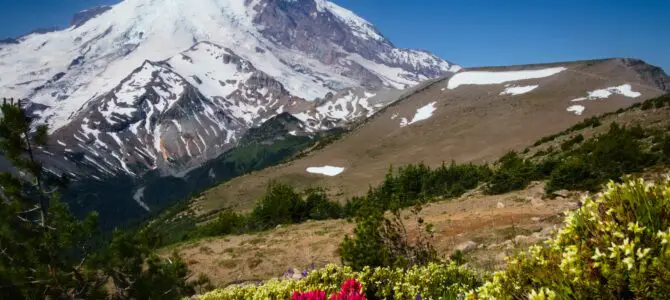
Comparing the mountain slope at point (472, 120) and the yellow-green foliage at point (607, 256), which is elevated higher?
the mountain slope at point (472, 120)

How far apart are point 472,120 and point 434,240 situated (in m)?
93.7

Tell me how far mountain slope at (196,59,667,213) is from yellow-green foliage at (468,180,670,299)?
7153 cm

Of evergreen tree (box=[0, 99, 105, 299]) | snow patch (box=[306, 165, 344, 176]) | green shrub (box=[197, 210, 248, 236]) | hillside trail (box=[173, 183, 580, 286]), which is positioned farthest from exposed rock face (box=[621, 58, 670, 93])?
evergreen tree (box=[0, 99, 105, 299])

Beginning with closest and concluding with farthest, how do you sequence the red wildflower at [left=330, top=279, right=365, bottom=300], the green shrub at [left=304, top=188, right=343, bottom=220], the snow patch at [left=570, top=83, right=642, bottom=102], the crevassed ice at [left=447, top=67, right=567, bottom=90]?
the red wildflower at [left=330, top=279, right=365, bottom=300] < the green shrub at [left=304, top=188, right=343, bottom=220] < the snow patch at [left=570, top=83, right=642, bottom=102] < the crevassed ice at [left=447, top=67, right=567, bottom=90]

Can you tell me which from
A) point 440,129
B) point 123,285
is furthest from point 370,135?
point 123,285

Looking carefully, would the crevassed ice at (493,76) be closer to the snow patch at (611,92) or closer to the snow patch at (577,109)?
the snow patch at (611,92)

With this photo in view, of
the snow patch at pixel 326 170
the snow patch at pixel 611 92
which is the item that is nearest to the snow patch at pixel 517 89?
the snow patch at pixel 611 92

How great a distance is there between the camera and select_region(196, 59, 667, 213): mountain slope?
88125mm

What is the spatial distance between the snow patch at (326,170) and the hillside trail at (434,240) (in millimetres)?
75771

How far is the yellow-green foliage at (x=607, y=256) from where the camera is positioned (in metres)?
2.84

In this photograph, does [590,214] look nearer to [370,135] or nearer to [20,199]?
[20,199]

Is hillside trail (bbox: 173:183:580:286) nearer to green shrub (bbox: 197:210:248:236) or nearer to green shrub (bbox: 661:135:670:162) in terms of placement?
green shrub (bbox: 661:135:670:162)

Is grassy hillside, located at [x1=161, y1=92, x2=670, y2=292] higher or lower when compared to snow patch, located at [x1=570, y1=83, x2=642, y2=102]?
lower

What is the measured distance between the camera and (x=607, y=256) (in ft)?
10.2
